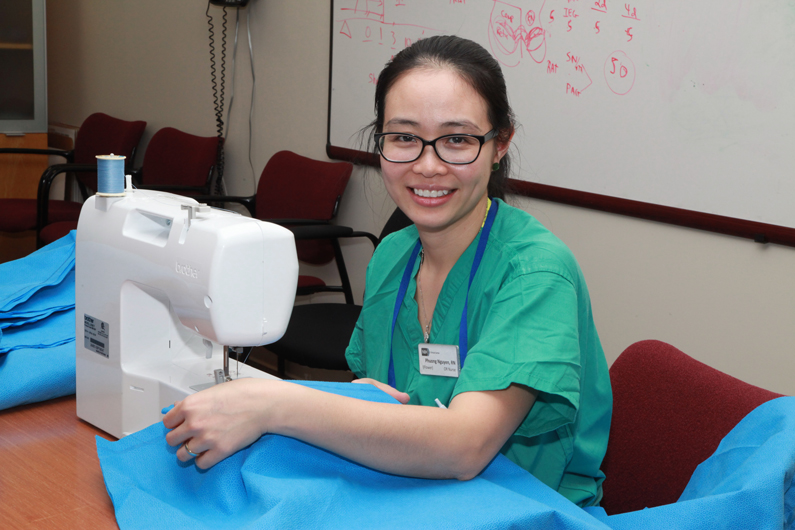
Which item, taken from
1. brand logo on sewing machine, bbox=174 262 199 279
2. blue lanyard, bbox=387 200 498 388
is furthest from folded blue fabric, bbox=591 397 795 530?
brand logo on sewing machine, bbox=174 262 199 279

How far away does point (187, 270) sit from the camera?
3.43ft

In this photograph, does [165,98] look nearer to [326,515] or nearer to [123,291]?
[123,291]

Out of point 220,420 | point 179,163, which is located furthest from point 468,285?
point 179,163

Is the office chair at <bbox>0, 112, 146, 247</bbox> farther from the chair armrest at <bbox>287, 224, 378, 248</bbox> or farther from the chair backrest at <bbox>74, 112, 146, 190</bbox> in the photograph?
the chair armrest at <bbox>287, 224, 378, 248</bbox>

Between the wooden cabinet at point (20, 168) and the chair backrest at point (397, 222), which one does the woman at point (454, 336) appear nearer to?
the chair backrest at point (397, 222)

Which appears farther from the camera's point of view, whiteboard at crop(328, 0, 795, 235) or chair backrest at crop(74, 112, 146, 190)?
chair backrest at crop(74, 112, 146, 190)

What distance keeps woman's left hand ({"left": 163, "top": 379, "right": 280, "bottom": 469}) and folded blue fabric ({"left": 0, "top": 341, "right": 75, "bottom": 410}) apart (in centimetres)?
45

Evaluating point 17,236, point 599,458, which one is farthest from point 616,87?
point 17,236

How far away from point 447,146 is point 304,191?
1977 millimetres

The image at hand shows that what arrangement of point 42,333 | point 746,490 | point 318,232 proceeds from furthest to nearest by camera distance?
point 318,232
point 42,333
point 746,490

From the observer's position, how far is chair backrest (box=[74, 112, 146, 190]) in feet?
12.9

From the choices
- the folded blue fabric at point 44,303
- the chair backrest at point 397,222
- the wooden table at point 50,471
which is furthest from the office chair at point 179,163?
the wooden table at point 50,471

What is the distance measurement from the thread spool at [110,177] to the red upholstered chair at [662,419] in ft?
2.86

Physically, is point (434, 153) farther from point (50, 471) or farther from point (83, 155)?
point (83, 155)
